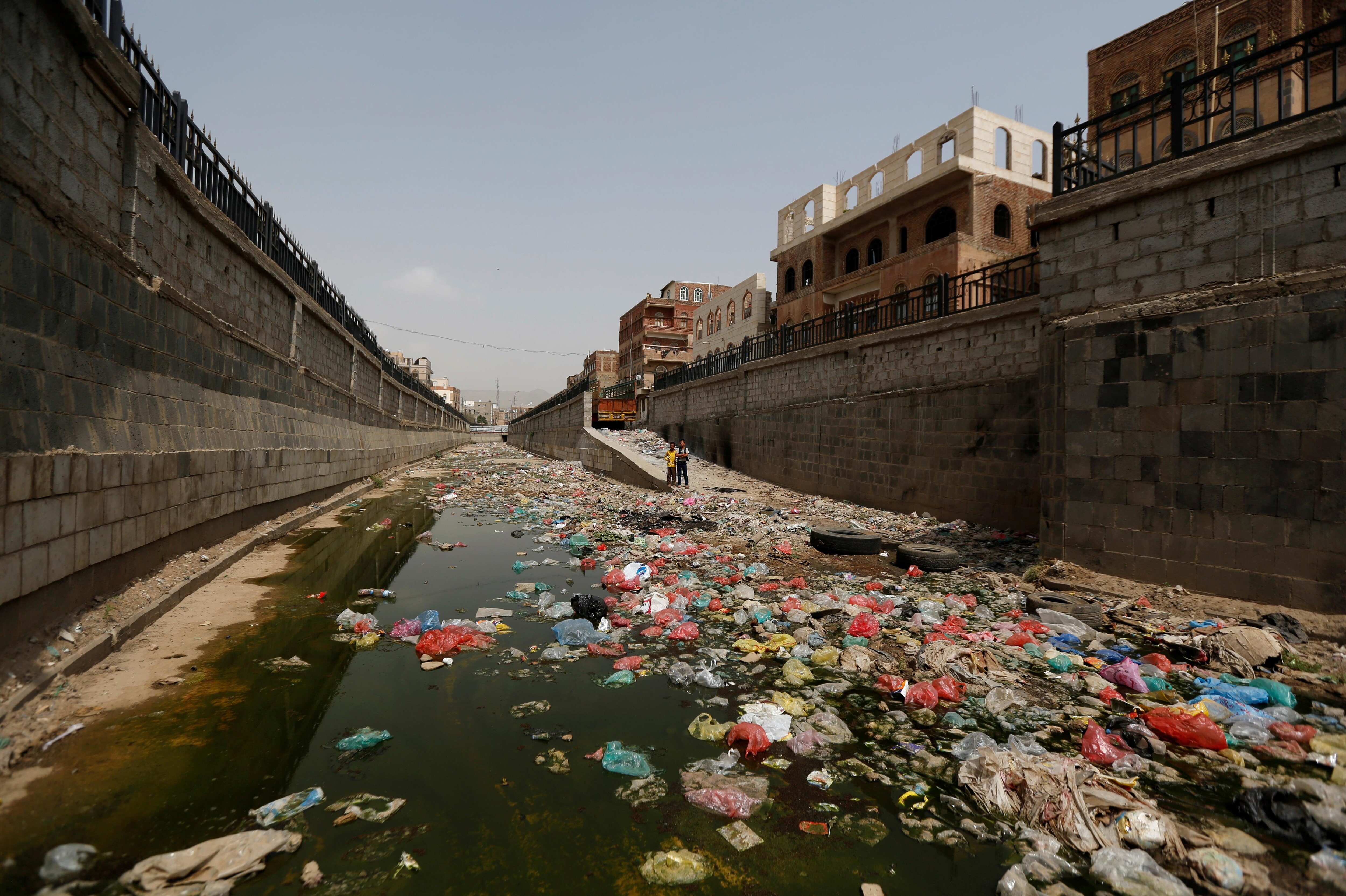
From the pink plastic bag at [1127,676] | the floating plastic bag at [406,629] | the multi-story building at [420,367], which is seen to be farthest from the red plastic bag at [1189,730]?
the multi-story building at [420,367]

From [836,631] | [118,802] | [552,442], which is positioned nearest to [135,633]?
[118,802]

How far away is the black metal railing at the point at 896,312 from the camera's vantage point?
10.1 m

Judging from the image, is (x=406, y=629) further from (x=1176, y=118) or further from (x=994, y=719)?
(x=1176, y=118)

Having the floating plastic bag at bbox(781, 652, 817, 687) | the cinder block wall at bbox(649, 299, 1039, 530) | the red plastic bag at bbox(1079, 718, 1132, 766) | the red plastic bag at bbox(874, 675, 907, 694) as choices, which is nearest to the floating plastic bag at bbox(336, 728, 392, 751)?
the floating plastic bag at bbox(781, 652, 817, 687)

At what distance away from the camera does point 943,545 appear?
834 cm

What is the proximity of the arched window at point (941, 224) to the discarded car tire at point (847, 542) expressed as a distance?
15095 millimetres

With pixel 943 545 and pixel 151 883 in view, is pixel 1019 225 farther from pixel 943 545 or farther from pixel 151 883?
pixel 151 883

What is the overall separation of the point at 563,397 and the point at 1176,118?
104ft

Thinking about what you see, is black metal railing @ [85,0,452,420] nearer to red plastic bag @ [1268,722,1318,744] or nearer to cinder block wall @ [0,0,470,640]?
cinder block wall @ [0,0,470,640]

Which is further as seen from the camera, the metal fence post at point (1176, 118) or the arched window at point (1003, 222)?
the arched window at point (1003, 222)

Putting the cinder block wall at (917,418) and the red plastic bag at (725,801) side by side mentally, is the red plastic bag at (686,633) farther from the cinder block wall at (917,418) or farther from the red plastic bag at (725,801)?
the cinder block wall at (917,418)

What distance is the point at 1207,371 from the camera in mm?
5312

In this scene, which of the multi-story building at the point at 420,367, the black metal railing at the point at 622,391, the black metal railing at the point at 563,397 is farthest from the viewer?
the multi-story building at the point at 420,367

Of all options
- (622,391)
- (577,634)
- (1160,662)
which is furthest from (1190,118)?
(622,391)
